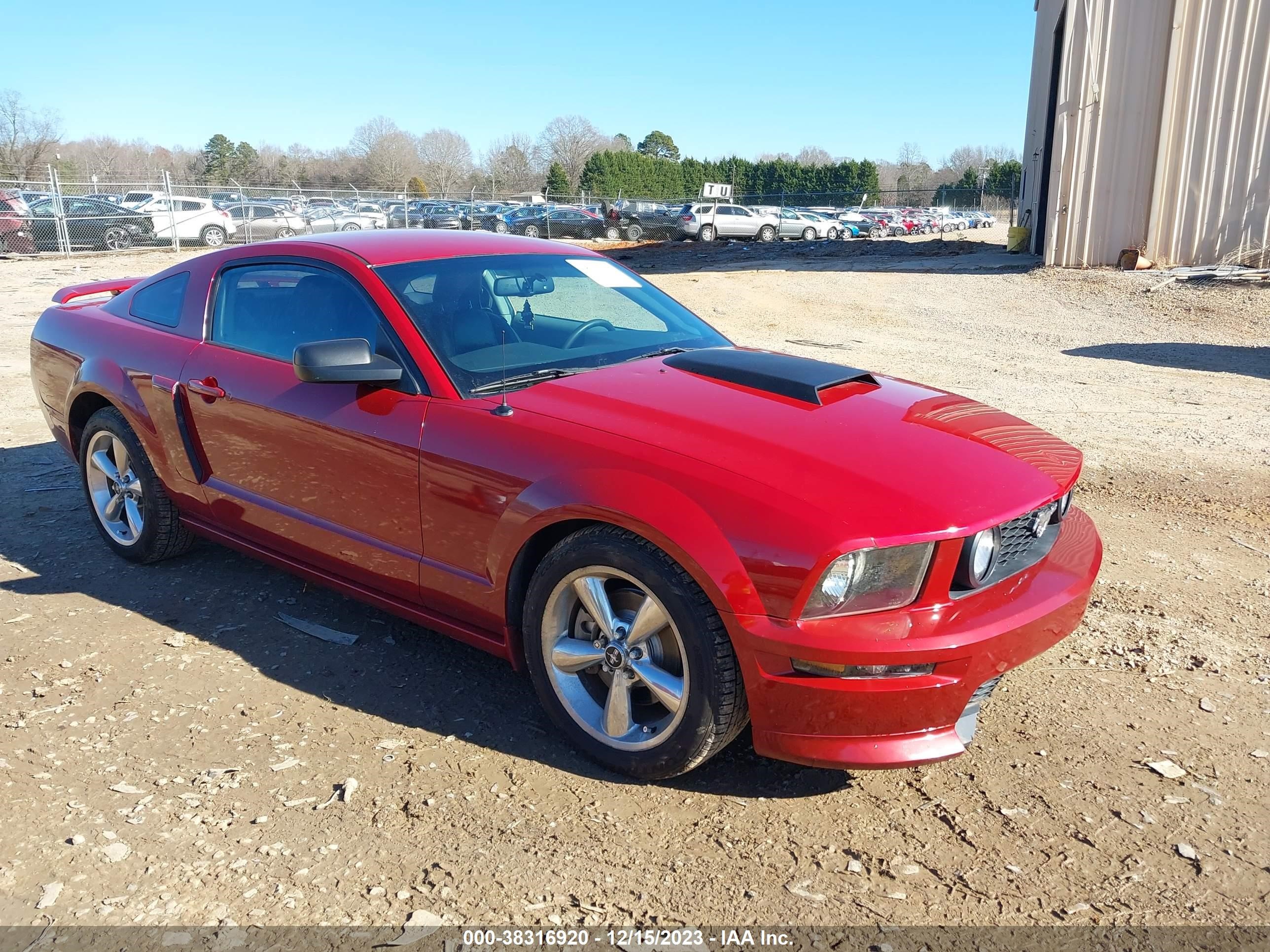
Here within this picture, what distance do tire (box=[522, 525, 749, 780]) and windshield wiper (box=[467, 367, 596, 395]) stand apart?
68cm

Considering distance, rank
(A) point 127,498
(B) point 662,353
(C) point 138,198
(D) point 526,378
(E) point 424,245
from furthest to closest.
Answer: (C) point 138,198, (A) point 127,498, (E) point 424,245, (B) point 662,353, (D) point 526,378

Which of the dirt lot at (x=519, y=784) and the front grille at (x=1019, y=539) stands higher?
the front grille at (x=1019, y=539)

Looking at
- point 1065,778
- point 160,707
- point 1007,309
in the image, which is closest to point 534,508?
point 160,707

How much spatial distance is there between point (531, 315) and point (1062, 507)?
81.7 inches

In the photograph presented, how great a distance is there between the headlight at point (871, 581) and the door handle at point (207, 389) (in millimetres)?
2689

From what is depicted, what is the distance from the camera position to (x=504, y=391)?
3348 mm

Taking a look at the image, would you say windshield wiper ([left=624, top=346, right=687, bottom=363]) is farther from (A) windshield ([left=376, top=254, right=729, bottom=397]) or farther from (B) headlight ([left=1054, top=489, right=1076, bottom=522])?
(B) headlight ([left=1054, top=489, right=1076, bottom=522])

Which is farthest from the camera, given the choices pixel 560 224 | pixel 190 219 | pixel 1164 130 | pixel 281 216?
pixel 560 224

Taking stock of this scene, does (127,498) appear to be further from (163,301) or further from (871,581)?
(871,581)

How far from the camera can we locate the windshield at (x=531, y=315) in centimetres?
353

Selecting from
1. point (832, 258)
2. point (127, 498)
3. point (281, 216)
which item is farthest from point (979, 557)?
point (281, 216)

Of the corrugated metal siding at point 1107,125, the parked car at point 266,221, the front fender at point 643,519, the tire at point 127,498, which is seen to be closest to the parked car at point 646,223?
the parked car at point 266,221

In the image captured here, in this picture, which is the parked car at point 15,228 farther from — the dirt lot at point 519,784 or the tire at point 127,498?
the tire at point 127,498

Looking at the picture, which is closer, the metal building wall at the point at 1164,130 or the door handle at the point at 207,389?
the door handle at the point at 207,389
